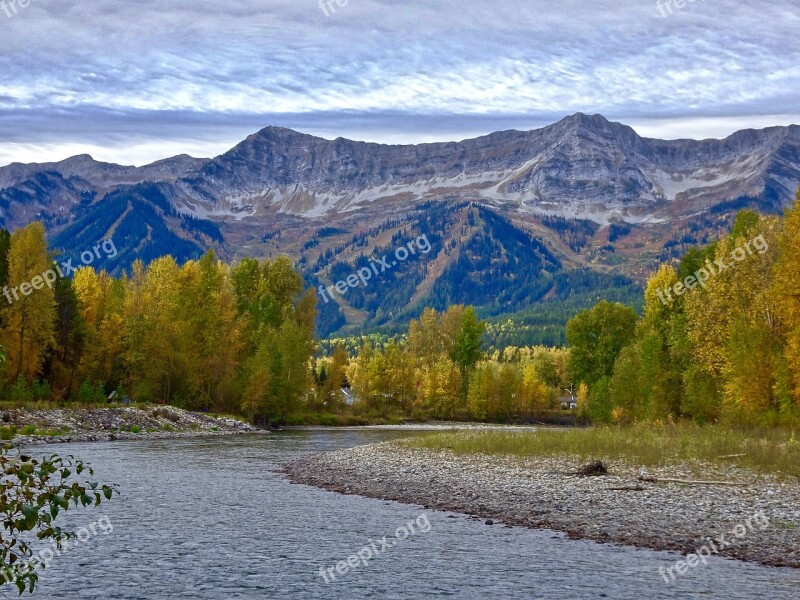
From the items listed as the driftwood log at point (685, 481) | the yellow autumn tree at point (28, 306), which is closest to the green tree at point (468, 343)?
the yellow autumn tree at point (28, 306)

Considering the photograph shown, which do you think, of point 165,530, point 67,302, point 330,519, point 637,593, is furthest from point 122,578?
point 67,302

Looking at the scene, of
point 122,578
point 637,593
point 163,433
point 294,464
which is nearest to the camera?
point 637,593

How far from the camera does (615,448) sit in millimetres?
45188

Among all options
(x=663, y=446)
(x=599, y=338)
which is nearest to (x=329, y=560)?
(x=663, y=446)

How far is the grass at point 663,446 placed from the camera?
3831 centimetres

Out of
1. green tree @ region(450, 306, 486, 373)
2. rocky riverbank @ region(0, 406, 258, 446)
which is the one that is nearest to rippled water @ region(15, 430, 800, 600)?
rocky riverbank @ region(0, 406, 258, 446)

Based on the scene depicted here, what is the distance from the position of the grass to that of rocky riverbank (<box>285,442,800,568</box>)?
1.77m

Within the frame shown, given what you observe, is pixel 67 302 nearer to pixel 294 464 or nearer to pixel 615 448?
pixel 294 464

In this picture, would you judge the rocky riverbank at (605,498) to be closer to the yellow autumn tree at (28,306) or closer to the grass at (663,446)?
the grass at (663,446)

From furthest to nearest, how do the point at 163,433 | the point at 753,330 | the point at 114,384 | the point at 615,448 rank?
the point at 114,384, the point at 163,433, the point at 753,330, the point at 615,448

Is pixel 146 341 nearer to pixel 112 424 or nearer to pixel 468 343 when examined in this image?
pixel 112 424

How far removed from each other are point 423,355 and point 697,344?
93.9 m

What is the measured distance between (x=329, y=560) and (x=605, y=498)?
12658 mm

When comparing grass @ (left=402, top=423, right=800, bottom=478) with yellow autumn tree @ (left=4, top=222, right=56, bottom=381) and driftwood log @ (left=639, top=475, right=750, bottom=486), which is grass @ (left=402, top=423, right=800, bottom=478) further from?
yellow autumn tree @ (left=4, top=222, right=56, bottom=381)
